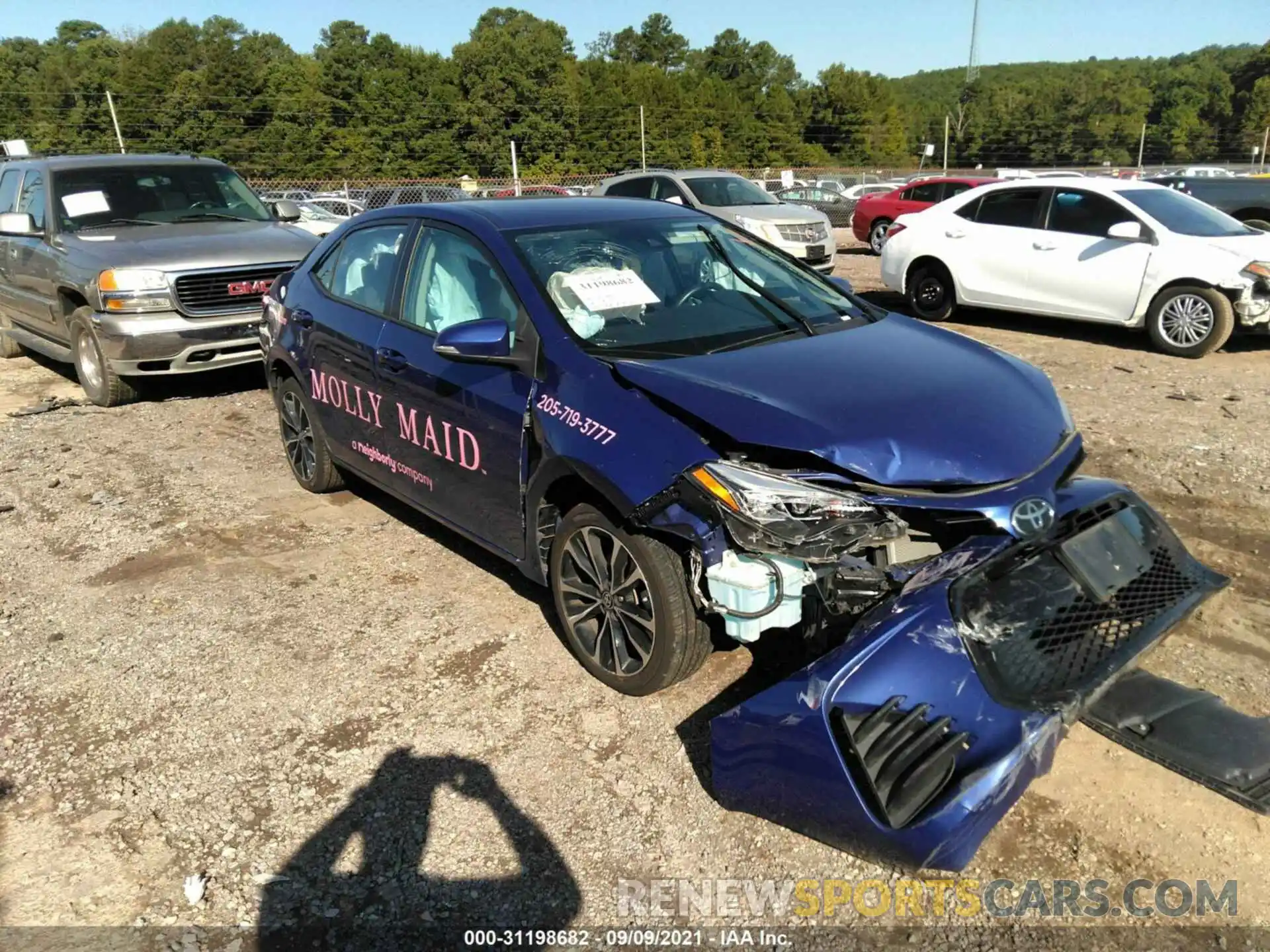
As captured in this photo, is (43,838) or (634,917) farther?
(43,838)

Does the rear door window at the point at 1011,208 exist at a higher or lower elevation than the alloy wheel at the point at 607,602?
higher

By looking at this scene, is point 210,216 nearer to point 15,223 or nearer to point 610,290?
point 15,223

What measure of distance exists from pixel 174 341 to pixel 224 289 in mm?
577

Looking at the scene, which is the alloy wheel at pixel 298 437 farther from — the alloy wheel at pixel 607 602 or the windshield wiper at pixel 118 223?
the windshield wiper at pixel 118 223

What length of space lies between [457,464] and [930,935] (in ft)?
8.01

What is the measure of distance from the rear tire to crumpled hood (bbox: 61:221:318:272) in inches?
257

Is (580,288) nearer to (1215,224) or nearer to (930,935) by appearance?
(930,935)

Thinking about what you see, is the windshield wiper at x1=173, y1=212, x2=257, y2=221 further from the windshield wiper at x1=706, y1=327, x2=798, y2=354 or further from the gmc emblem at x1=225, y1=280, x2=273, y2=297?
the windshield wiper at x1=706, y1=327, x2=798, y2=354

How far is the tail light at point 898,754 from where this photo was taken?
7.18 ft

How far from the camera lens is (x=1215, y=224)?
8602 millimetres

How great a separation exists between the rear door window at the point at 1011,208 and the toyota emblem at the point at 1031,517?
7640mm

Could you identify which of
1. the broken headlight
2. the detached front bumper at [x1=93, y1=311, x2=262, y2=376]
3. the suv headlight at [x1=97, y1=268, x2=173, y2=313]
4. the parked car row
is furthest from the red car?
the broken headlight

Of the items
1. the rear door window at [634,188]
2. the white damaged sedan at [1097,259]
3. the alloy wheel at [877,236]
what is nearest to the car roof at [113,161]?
the rear door window at [634,188]

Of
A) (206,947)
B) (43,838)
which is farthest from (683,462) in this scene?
(43,838)
